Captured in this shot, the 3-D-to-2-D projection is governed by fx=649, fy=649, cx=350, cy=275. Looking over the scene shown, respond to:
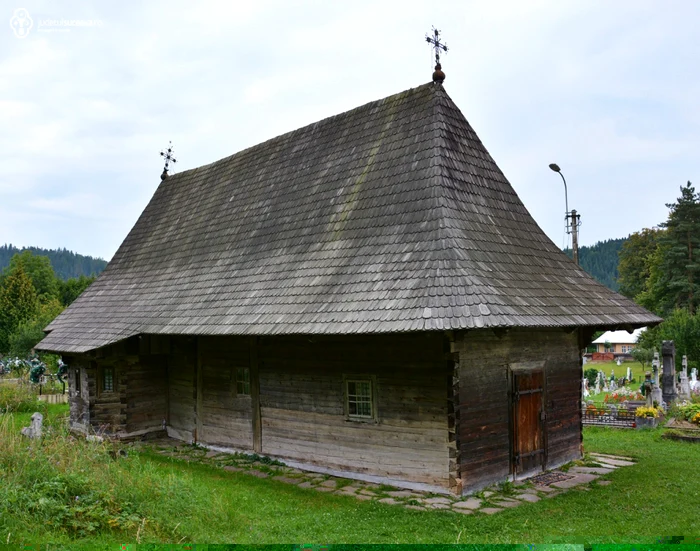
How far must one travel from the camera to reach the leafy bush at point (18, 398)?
63.6 feet

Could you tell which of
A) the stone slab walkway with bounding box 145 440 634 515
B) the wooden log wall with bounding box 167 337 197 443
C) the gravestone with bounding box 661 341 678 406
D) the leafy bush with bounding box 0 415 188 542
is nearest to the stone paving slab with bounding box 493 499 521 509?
the stone slab walkway with bounding box 145 440 634 515

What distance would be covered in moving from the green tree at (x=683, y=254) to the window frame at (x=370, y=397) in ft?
106

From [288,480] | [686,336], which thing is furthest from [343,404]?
[686,336]

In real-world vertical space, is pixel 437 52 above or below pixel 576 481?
above

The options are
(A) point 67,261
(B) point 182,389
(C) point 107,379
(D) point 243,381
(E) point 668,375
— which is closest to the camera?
(D) point 243,381

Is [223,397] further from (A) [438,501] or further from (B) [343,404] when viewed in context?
(A) [438,501]

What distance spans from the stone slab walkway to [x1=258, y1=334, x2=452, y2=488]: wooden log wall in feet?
1.00

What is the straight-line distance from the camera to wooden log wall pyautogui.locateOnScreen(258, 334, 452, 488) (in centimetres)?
925

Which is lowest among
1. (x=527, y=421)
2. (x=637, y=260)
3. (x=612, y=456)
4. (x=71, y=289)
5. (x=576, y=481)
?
(x=612, y=456)

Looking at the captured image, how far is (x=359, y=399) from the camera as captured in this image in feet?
33.4

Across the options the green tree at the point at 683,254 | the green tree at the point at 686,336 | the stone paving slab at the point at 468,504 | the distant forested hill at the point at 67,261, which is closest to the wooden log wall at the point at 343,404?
the stone paving slab at the point at 468,504

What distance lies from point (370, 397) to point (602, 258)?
109201 mm

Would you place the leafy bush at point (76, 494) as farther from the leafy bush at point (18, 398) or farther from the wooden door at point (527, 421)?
the leafy bush at point (18, 398)

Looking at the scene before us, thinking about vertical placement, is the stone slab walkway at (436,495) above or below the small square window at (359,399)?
below
